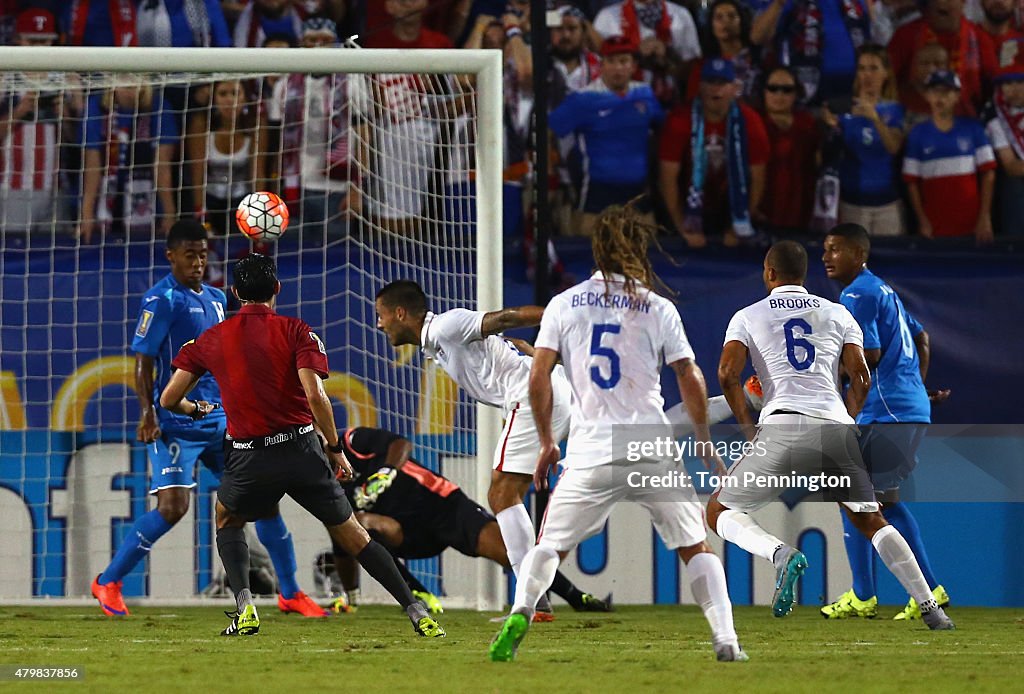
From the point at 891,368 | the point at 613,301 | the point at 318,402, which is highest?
the point at 613,301

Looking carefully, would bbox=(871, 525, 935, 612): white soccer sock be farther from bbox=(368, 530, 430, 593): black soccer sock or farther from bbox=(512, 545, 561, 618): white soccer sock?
bbox=(368, 530, 430, 593): black soccer sock

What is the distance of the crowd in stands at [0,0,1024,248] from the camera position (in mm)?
11438

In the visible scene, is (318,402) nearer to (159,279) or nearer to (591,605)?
(591,605)

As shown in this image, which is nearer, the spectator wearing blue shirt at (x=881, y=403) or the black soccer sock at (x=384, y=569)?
the black soccer sock at (x=384, y=569)

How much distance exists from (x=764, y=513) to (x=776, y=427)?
2.83 metres

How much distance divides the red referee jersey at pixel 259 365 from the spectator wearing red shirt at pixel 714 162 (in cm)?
486

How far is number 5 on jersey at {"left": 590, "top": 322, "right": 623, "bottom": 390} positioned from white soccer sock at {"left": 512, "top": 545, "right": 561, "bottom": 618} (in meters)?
0.68

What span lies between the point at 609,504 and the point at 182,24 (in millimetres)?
7674

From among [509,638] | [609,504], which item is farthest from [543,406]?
[509,638]

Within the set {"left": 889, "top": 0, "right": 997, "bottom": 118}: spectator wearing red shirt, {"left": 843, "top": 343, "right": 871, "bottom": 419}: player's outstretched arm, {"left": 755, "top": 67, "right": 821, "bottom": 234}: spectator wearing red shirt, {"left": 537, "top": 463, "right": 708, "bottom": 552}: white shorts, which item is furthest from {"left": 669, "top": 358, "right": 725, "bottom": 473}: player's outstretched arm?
{"left": 889, "top": 0, "right": 997, "bottom": 118}: spectator wearing red shirt

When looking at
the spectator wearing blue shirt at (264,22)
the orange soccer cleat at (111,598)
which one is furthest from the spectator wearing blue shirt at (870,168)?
the orange soccer cleat at (111,598)

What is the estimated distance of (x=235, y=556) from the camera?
750 cm

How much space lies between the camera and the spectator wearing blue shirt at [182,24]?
12.4m

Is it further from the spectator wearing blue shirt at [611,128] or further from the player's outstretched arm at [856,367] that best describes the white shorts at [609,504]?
the spectator wearing blue shirt at [611,128]
